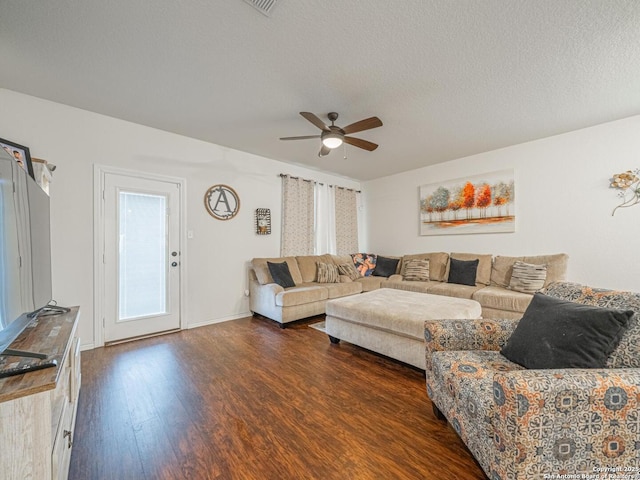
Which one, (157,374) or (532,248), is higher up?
(532,248)

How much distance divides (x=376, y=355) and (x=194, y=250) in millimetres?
2716

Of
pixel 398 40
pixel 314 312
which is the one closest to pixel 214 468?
pixel 314 312

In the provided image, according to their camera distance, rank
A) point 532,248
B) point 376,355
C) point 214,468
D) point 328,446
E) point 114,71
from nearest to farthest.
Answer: point 214,468 → point 328,446 → point 114,71 → point 376,355 → point 532,248

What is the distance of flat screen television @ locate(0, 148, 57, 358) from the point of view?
1069 millimetres

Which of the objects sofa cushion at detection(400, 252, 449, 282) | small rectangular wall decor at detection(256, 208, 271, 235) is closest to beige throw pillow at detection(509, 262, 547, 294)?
sofa cushion at detection(400, 252, 449, 282)

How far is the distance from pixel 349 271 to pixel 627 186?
381 cm

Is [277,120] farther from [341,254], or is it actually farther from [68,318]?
[341,254]

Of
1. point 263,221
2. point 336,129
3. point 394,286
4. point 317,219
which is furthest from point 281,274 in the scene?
point 336,129

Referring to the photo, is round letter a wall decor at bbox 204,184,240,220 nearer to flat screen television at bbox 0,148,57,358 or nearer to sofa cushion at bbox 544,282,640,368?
flat screen television at bbox 0,148,57,358

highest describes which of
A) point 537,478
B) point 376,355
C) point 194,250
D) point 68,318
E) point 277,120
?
point 277,120

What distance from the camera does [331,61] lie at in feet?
6.90

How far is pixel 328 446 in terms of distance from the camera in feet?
4.87

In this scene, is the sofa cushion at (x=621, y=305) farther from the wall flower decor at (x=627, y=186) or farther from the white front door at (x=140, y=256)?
the white front door at (x=140, y=256)

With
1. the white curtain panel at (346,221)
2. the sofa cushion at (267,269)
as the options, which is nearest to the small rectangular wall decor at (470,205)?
the white curtain panel at (346,221)
